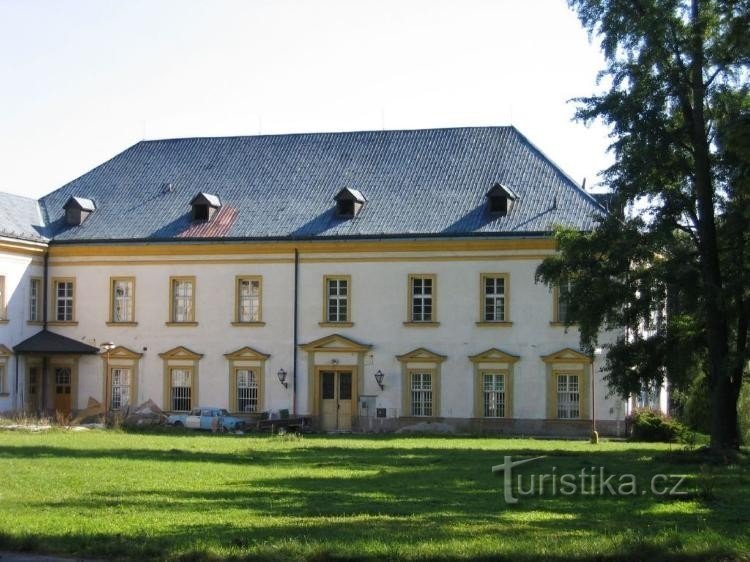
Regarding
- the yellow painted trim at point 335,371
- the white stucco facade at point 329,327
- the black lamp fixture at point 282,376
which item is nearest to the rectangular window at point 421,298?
the white stucco facade at point 329,327

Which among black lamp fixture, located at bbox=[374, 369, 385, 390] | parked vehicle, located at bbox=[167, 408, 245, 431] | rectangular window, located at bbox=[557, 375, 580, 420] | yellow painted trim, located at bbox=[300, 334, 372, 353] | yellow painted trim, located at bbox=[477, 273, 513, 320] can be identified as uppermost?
yellow painted trim, located at bbox=[477, 273, 513, 320]

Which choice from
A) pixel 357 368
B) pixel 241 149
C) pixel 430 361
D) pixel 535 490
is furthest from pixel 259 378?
pixel 535 490

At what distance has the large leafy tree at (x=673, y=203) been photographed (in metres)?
26.3

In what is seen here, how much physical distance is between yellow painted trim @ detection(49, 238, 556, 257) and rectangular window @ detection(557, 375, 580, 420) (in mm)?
4696

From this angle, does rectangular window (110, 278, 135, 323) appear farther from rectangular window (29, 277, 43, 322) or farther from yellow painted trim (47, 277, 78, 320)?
rectangular window (29, 277, 43, 322)

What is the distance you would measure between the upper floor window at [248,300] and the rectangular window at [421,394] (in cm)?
654

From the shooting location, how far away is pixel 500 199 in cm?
4094

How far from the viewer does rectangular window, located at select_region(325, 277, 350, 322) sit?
4194cm

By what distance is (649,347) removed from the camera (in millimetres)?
28672

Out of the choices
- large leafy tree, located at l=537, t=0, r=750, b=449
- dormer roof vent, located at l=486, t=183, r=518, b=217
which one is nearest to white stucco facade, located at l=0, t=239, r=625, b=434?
dormer roof vent, located at l=486, t=183, r=518, b=217

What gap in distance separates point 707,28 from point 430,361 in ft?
59.1

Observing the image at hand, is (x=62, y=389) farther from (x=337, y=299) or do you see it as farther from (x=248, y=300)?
(x=337, y=299)

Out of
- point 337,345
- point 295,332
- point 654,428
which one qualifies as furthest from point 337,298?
point 654,428

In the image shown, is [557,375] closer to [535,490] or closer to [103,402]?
[103,402]
